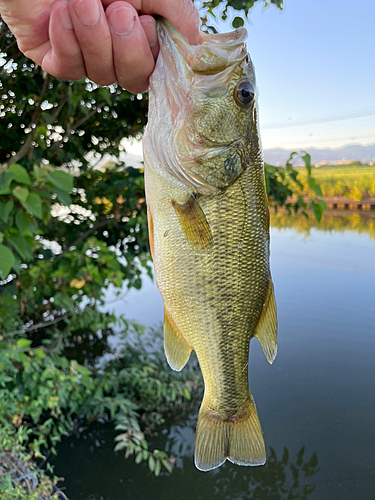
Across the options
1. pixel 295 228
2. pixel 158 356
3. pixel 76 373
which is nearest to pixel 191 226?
pixel 76 373

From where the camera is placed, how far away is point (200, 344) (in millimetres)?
1144

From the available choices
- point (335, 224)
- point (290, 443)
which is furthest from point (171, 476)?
point (335, 224)

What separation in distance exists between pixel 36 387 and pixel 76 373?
1.09 feet

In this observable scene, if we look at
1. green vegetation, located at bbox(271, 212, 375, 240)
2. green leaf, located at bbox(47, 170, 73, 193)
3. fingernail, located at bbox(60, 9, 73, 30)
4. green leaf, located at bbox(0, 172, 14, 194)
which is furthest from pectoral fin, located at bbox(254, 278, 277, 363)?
green vegetation, located at bbox(271, 212, 375, 240)

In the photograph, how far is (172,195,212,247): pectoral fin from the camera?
105 cm

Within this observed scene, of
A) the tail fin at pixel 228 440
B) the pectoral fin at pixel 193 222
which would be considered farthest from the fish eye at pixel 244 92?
the tail fin at pixel 228 440

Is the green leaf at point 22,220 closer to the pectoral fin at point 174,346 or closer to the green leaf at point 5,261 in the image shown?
the green leaf at point 5,261

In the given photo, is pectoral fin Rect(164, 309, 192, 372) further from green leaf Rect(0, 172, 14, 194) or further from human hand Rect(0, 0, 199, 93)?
green leaf Rect(0, 172, 14, 194)

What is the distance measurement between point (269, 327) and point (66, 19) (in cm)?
97

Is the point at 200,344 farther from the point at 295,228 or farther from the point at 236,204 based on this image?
the point at 295,228

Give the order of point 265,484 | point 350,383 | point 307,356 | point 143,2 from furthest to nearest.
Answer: point 307,356, point 350,383, point 265,484, point 143,2

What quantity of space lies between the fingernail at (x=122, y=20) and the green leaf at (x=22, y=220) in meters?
1.26

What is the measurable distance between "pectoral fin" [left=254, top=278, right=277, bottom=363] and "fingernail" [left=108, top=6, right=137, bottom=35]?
2.49 ft

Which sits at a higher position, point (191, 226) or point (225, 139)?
point (225, 139)
